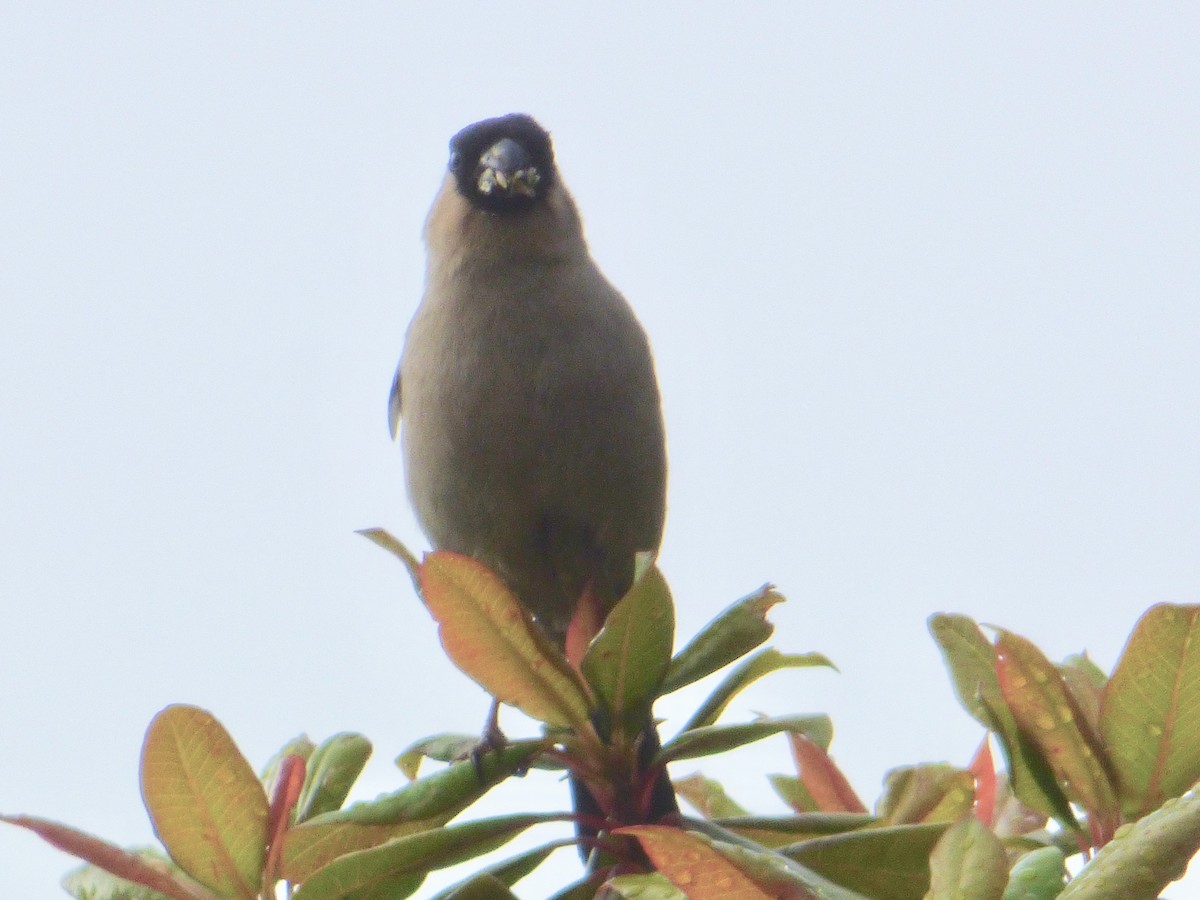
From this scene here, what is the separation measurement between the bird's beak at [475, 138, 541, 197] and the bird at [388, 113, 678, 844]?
0.12 meters


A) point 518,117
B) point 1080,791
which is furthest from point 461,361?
point 1080,791

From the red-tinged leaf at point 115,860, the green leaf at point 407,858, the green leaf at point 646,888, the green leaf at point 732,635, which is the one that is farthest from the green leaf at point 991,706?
the red-tinged leaf at point 115,860

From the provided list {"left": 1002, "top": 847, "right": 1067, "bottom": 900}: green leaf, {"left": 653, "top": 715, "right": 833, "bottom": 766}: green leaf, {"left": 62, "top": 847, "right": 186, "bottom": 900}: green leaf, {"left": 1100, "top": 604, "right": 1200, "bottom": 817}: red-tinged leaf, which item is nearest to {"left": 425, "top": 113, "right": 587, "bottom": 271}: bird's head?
{"left": 653, "top": 715, "right": 833, "bottom": 766}: green leaf

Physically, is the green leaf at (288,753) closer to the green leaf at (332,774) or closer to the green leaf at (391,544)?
the green leaf at (332,774)

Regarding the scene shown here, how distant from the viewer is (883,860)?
173cm

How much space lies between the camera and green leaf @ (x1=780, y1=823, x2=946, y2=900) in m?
1.72

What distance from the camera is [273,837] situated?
1813 mm

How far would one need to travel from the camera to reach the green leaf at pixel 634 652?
1.83 metres

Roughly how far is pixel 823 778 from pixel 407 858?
68 cm

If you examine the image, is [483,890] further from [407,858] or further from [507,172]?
[507,172]

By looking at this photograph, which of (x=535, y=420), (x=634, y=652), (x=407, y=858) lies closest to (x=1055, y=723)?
(x=634, y=652)

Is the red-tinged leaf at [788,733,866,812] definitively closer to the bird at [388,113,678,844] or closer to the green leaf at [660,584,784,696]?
the green leaf at [660,584,784,696]

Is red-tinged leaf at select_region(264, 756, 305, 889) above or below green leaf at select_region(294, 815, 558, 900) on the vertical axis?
above

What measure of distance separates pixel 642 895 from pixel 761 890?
7.5 inches
